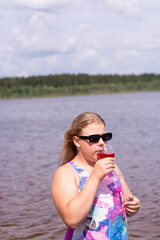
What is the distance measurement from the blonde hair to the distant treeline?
11744 cm

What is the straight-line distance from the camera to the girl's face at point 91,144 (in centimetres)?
276

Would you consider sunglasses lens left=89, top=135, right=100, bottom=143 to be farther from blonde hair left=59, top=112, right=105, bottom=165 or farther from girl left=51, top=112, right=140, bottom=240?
blonde hair left=59, top=112, right=105, bottom=165

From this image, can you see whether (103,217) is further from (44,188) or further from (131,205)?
(44,188)

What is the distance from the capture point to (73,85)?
488ft

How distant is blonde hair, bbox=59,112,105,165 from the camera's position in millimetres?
2816

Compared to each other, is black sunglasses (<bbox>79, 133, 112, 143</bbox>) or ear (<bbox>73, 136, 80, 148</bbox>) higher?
black sunglasses (<bbox>79, 133, 112, 143</bbox>)

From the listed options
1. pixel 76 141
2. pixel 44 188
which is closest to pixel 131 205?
pixel 76 141

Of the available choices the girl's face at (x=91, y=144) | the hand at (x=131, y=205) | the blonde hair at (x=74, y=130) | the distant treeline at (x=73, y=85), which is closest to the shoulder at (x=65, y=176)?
the girl's face at (x=91, y=144)

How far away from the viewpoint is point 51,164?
12109 millimetres

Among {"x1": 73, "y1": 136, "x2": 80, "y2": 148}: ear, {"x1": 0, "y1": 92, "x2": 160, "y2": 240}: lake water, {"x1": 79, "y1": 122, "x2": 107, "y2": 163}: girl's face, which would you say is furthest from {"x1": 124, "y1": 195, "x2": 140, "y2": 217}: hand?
{"x1": 0, "y1": 92, "x2": 160, "y2": 240}: lake water

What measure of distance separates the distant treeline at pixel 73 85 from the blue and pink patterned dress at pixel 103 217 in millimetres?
117774

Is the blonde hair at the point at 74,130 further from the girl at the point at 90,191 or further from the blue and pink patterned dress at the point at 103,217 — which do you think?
the blue and pink patterned dress at the point at 103,217

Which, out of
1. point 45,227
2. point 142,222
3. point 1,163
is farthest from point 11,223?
point 1,163

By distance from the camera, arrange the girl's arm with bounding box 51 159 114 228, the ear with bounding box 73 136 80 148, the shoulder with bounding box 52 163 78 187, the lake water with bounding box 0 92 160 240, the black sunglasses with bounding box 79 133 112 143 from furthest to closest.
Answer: the lake water with bounding box 0 92 160 240, the ear with bounding box 73 136 80 148, the black sunglasses with bounding box 79 133 112 143, the shoulder with bounding box 52 163 78 187, the girl's arm with bounding box 51 159 114 228
